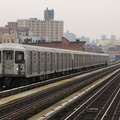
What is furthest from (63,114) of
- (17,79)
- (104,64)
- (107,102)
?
(104,64)

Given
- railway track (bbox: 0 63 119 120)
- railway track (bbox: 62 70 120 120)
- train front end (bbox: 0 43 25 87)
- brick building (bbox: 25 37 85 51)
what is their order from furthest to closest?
brick building (bbox: 25 37 85 51) → train front end (bbox: 0 43 25 87) → railway track (bbox: 62 70 120 120) → railway track (bbox: 0 63 119 120)

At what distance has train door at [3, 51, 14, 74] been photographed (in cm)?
2358

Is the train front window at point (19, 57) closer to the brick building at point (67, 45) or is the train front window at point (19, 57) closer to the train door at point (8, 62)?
the train door at point (8, 62)

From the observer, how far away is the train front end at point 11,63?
2331 centimetres

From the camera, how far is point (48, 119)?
13.7 meters

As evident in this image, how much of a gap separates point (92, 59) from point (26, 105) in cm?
4664

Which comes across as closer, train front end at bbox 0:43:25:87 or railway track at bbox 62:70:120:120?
railway track at bbox 62:70:120:120

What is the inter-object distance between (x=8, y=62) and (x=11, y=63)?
1.00ft

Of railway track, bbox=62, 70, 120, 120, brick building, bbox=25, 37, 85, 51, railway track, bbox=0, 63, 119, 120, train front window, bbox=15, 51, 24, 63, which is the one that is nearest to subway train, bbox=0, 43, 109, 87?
train front window, bbox=15, 51, 24, 63

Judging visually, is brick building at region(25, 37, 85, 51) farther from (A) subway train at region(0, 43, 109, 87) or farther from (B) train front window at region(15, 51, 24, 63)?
(B) train front window at region(15, 51, 24, 63)

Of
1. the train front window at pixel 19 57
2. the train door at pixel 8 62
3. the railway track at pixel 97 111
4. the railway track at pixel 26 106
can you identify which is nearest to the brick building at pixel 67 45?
the train door at pixel 8 62

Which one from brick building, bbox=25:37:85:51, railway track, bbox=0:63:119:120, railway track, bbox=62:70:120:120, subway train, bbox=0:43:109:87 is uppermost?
brick building, bbox=25:37:85:51

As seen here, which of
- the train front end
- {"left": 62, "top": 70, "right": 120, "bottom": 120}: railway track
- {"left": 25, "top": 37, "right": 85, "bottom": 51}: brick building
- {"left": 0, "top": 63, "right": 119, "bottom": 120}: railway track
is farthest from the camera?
{"left": 25, "top": 37, "right": 85, "bottom": 51}: brick building

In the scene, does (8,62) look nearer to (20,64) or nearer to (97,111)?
(20,64)
